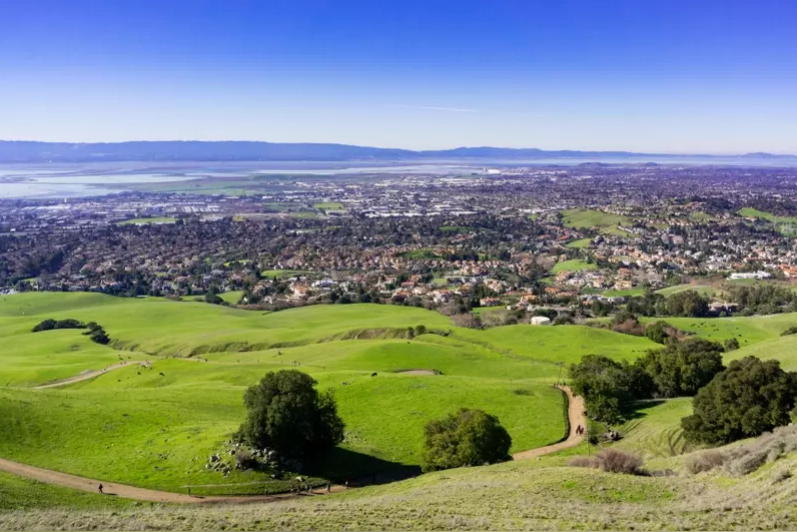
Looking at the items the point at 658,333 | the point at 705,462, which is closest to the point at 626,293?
the point at 658,333

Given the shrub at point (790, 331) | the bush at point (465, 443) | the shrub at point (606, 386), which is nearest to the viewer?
the bush at point (465, 443)

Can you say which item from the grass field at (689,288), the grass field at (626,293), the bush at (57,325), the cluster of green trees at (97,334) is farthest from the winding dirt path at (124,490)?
the grass field at (689,288)

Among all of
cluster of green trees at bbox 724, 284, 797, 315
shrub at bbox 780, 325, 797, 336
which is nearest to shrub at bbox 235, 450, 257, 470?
shrub at bbox 780, 325, 797, 336

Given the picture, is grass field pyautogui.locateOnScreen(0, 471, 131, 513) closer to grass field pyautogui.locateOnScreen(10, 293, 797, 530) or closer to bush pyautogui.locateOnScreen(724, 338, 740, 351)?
grass field pyautogui.locateOnScreen(10, 293, 797, 530)

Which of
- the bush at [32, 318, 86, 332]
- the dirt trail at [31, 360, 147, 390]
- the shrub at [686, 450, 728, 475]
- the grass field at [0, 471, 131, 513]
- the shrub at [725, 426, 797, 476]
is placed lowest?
the bush at [32, 318, 86, 332]

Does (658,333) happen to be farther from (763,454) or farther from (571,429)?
(763,454)

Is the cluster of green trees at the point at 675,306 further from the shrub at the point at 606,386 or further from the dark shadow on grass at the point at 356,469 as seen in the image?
the dark shadow on grass at the point at 356,469
